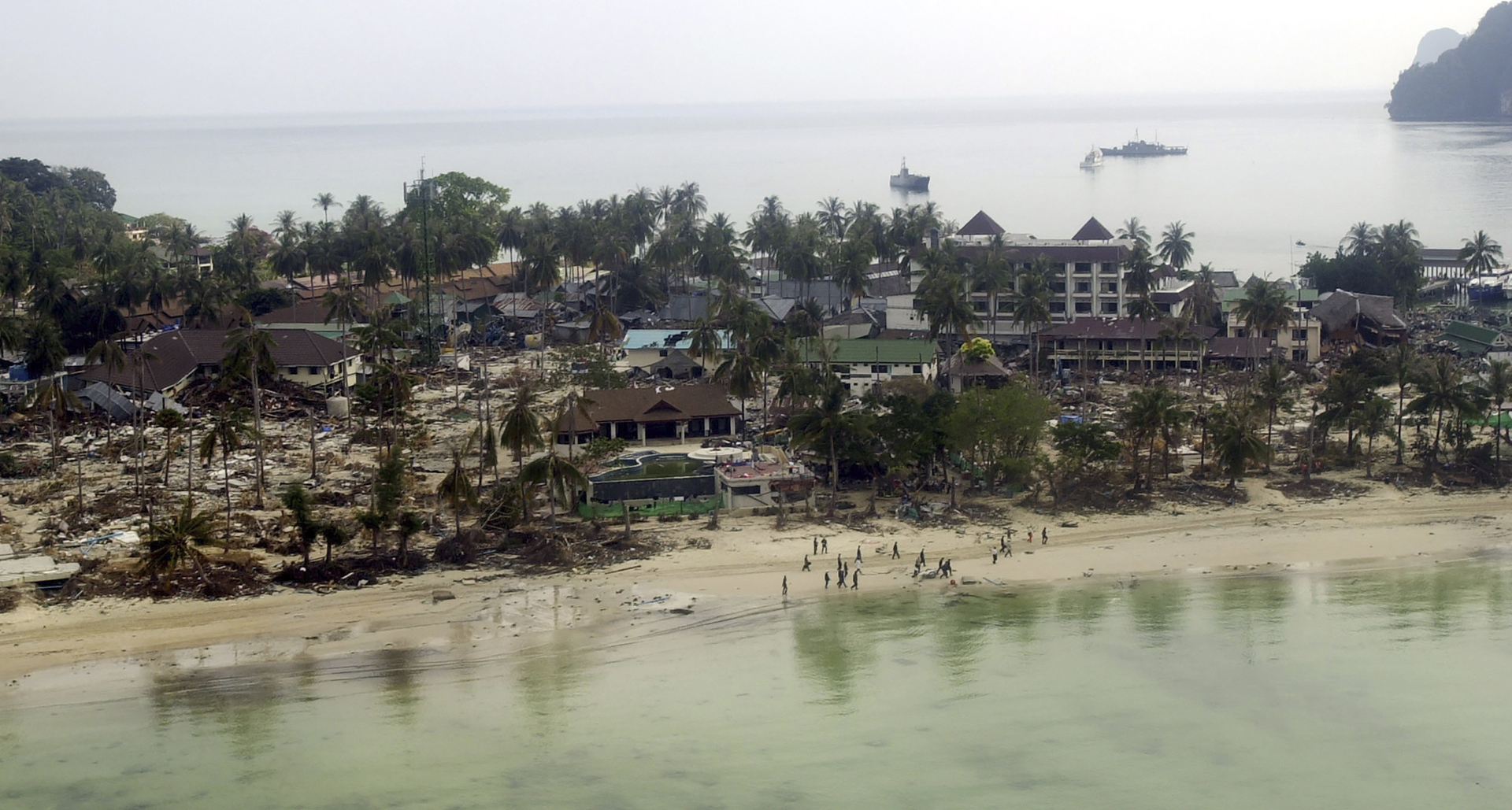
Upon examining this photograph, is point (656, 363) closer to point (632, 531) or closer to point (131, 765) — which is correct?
point (632, 531)

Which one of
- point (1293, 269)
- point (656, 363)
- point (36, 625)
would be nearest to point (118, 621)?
point (36, 625)

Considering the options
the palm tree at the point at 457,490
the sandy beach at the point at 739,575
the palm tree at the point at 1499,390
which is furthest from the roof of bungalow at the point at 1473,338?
the palm tree at the point at 457,490

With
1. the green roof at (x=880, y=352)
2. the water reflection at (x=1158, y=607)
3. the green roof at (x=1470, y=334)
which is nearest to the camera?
the water reflection at (x=1158, y=607)

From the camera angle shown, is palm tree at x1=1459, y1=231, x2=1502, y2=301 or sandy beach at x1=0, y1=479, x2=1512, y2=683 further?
palm tree at x1=1459, y1=231, x2=1502, y2=301

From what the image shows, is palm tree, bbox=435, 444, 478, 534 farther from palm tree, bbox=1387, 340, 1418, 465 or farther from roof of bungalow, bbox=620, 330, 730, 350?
palm tree, bbox=1387, 340, 1418, 465

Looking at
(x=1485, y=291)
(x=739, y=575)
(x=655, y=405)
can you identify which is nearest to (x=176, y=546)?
(x=739, y=575)

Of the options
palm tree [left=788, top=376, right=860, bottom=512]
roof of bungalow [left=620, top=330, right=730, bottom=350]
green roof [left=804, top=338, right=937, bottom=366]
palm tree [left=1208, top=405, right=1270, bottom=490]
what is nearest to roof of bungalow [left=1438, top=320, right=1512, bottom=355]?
green roof [left=804, top=338, right=937, bottom=366]

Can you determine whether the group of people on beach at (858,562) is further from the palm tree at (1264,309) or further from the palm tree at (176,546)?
the palm tree at (1264,309)
